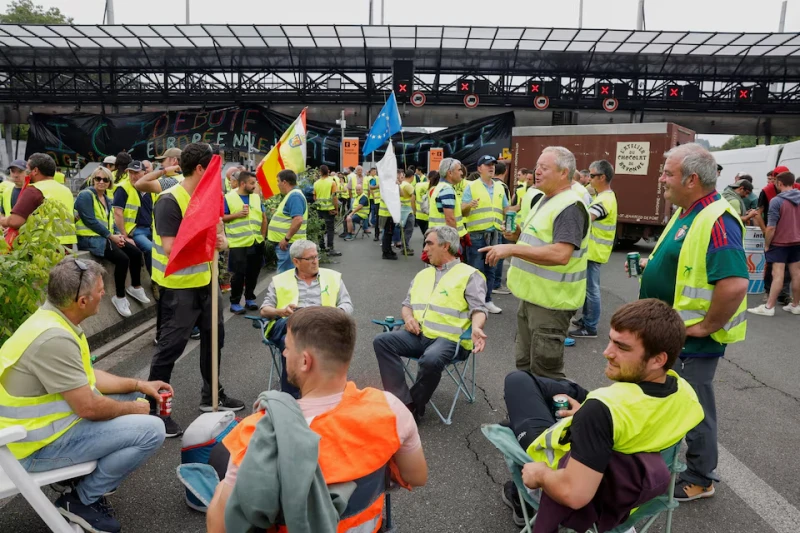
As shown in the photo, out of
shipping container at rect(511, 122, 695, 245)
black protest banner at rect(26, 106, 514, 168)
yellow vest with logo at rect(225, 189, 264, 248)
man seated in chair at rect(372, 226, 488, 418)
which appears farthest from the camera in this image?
black protest banner at rect(26, 106, 514, 168)

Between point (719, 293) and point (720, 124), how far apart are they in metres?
27.0

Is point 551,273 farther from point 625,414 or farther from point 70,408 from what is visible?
point 70,408

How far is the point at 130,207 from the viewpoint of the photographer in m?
6.69

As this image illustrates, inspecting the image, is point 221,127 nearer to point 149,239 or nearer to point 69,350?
point 149,239

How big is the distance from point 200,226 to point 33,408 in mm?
1616

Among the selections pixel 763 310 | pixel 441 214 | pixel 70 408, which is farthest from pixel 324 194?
pixel 70 408

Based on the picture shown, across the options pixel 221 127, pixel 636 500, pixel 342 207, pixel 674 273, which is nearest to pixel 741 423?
pixel 674 273

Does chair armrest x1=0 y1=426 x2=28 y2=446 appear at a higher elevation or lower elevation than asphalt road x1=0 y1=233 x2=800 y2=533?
higher

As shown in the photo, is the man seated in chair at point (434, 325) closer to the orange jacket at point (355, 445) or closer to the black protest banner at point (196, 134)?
the orange jacket at point (355, 445)

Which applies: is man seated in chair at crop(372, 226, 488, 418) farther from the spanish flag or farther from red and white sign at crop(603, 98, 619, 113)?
red and white sign at crop(603, 98, 619, 113)

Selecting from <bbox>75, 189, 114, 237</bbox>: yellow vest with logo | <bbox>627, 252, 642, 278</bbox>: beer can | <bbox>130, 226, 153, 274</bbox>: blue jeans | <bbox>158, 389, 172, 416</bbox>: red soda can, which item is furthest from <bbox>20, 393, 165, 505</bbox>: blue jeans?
<bbox>75, 189, 114, 237</bbox>: yellow vest with logo

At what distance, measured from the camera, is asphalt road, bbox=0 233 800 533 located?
2.94 metres

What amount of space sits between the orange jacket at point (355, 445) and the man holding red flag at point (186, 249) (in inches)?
91.8

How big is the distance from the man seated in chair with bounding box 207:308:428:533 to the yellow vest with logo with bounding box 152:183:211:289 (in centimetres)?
238
